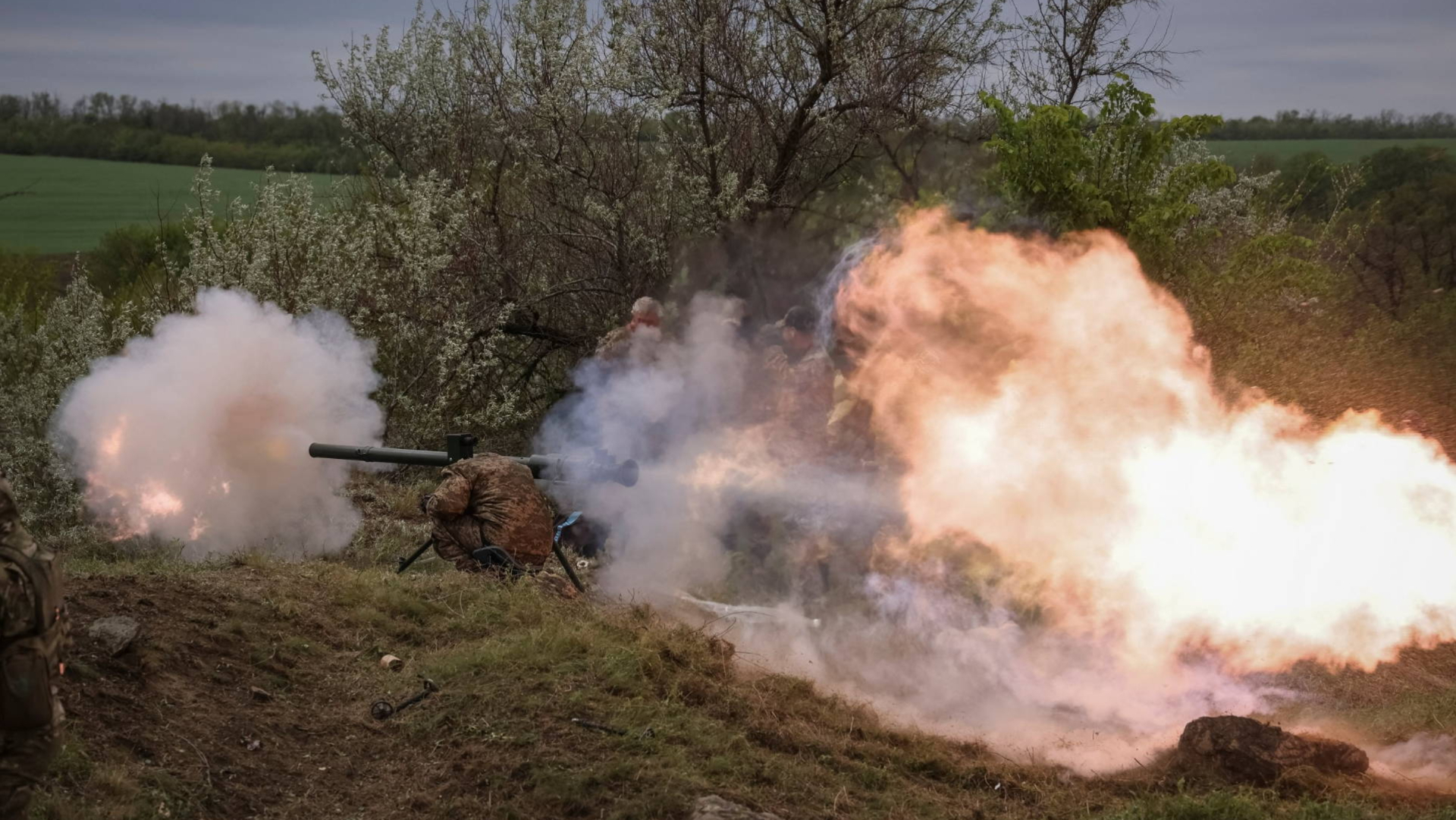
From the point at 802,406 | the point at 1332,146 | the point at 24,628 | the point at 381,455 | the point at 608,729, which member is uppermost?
the point at 1332,146

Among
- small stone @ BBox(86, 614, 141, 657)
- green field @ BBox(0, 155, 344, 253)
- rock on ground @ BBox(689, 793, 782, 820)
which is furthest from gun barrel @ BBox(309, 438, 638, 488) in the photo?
green field @ BBox(0, 155, 344, 253)

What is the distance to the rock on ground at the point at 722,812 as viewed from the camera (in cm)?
579

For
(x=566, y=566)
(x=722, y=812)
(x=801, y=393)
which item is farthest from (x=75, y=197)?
(x=722, y=812)

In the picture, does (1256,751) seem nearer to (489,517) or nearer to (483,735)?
(483,735)

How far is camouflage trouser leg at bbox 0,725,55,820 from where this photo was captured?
472 centimetres

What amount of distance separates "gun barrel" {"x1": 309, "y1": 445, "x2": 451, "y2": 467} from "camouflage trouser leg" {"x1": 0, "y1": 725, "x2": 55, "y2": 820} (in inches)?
218

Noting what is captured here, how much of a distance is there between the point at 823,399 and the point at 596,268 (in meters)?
6.48

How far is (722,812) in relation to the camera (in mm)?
5820

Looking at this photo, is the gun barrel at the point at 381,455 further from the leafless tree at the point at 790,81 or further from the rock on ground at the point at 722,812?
the leafless tree at the point at 790,81

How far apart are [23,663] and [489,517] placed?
189 inches

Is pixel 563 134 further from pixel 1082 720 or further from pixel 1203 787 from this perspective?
pixel 1203 787

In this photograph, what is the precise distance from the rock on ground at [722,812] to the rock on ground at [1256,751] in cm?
269

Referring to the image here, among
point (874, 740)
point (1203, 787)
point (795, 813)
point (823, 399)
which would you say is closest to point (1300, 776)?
point (1203, 787)

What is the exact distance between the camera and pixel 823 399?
12602 millimetres
